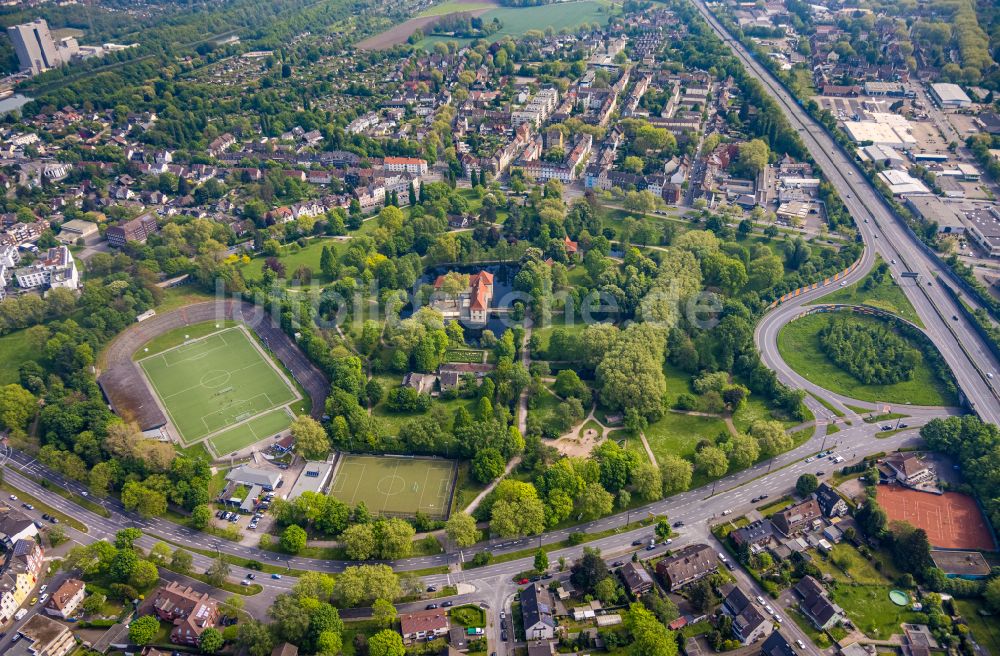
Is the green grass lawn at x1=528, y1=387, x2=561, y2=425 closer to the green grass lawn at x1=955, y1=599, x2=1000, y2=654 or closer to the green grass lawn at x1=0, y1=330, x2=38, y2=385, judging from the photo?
the green grass lawn at x1=955, y1=599, x2=1000, y2=654

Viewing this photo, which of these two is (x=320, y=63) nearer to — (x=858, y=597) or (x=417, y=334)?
(x=417, y=334)

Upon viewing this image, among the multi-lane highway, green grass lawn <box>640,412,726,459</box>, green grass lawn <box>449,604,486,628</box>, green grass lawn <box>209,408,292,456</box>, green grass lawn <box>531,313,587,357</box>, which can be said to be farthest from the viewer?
green grass lawn <box>531,313,587,357</box>

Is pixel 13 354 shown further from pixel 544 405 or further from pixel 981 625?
pixel 981 625

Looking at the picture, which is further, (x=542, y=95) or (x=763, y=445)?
(x=542, y=95)

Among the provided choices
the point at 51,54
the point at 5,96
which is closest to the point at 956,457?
the point at 5,96

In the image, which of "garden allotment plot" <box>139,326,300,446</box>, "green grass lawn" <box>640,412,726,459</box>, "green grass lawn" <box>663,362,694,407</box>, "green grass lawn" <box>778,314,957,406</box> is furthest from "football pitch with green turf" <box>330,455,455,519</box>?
"green grass lawn" <box>778,314,957,406</box>

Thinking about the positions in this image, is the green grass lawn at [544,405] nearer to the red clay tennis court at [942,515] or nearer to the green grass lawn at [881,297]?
the red clay tennis court at [942,515]

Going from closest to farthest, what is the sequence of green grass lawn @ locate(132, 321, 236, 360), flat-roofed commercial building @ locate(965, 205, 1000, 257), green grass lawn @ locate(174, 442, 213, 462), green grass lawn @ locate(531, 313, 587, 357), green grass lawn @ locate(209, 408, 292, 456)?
1. green grass lawn @ locate(174, 442, 213, 462)
2. green grass lawn @ locate(209, 408, 292, 456)
3. green grass lawn @ locate(132, 321, 236, 360)
4. green grass lawn @ locate(531, 313, 587, 357)
5. flat-roofed commercial building @ locate(965, 205, 1000, 257)

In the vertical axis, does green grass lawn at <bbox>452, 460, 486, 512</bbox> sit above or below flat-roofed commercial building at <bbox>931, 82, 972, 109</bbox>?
below
